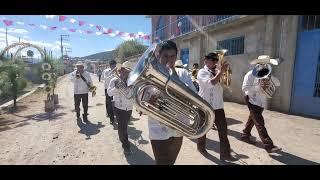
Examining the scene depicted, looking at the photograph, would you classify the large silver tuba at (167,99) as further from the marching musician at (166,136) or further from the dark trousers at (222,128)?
the dark trousers at (222,128)

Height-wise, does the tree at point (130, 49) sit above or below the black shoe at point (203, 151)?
above

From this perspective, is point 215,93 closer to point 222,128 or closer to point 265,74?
point 222,128

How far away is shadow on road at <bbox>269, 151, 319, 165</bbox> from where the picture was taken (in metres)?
4.86

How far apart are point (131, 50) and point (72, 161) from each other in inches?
1799

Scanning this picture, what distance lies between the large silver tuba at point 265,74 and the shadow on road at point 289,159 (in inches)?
40.9

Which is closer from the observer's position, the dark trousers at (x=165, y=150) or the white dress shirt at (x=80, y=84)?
the dark trousers at (x=165, y=150)

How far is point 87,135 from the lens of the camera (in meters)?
7.00

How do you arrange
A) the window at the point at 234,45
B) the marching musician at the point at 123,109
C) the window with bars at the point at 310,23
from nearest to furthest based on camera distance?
1. the marching musician at the point at 123,109
2. the window with bars at the point at 310,23
3. the window at the point at 234,45

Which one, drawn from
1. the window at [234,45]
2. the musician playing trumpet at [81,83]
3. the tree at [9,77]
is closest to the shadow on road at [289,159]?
the musician playing trumpet at [81,83]

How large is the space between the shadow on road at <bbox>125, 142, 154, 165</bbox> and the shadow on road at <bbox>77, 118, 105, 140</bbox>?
5.37ft

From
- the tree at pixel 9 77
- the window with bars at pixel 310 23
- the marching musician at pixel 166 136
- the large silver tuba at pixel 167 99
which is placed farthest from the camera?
the tree at pixel 9 77

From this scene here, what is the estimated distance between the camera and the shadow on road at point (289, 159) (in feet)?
15.9
